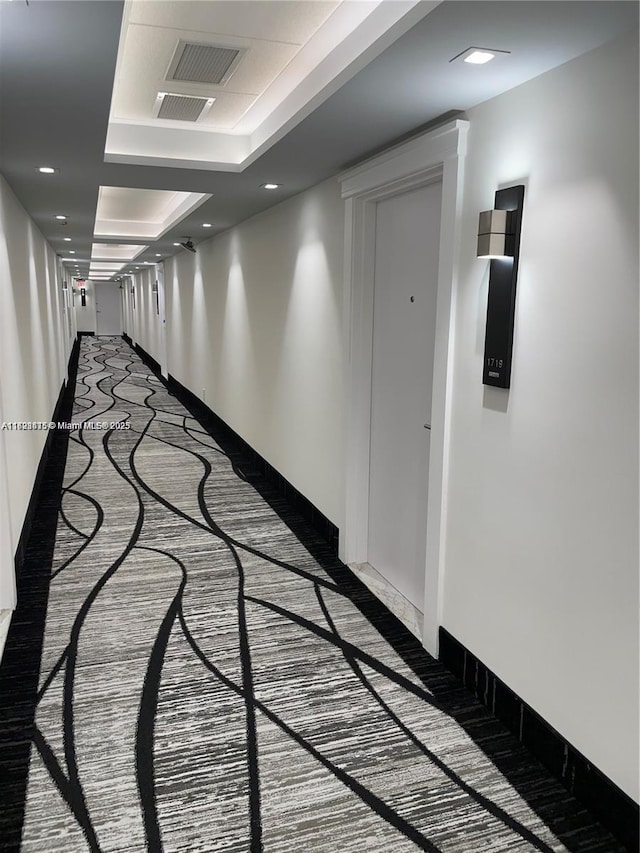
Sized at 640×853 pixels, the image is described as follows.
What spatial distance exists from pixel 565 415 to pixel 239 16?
6.74ft

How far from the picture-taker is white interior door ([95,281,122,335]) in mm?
26078

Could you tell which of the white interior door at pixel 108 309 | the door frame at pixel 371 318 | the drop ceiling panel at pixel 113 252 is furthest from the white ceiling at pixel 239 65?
the white interior door at pixel 108 309

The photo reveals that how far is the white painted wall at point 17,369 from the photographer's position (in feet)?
11.8

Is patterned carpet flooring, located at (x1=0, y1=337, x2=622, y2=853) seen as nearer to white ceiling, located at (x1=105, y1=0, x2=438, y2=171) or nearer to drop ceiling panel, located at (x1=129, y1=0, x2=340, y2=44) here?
white ceiling, located at (x1=105, y1=0, x2=438, y2=171)

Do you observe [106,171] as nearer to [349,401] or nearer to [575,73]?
[349,401]

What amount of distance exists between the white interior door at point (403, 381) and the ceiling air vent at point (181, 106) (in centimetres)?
→ 120

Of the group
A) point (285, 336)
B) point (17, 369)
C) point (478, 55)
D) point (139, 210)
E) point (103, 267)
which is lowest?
point (17, 369)

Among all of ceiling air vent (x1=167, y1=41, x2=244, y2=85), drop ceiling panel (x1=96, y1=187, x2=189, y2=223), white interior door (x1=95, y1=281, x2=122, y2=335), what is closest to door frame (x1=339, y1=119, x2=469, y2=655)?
ceiling air vent (x1=167, y1=41, x2=244, y2=85)

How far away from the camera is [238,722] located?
267 centimetres

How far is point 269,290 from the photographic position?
5.77 meters

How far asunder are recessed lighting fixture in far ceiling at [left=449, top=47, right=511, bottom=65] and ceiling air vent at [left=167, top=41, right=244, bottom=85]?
1356mm

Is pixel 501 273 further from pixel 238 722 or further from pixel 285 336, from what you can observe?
pixel 285 336

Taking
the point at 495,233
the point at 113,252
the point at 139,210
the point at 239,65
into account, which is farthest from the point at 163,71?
the point at 113,252

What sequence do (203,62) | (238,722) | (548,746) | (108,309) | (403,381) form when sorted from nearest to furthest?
→ (548,746) < (238,722) < (203,62) < (403,381) < (108,309)
